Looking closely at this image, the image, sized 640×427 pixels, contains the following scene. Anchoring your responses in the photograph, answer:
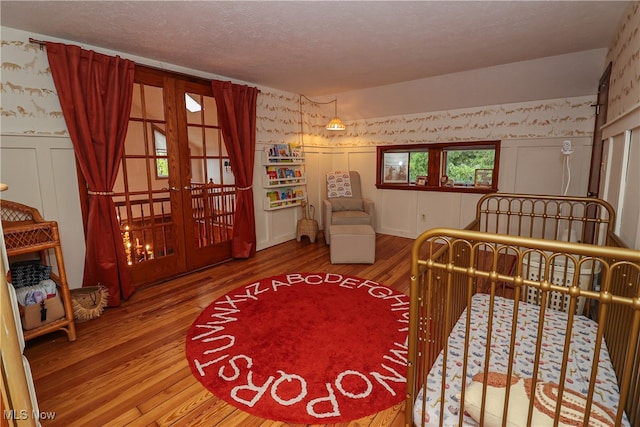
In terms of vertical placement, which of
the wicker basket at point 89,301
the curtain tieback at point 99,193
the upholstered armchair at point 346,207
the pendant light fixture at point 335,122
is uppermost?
the pendant light fixture at point 335,122

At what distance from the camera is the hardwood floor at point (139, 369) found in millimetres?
1561

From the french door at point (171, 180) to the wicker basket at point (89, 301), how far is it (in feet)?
1.62

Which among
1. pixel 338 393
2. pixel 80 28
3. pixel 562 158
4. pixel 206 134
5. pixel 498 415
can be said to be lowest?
pixel 338 393

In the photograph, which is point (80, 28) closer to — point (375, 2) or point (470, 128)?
point (375, 2)

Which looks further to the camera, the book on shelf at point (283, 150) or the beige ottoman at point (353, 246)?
the book on shelf at point (283, 150)

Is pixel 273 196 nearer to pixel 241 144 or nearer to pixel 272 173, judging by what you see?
pixel 272 173

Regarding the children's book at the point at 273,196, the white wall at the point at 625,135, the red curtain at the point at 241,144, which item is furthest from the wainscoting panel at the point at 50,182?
the white wall at the point at 625,135

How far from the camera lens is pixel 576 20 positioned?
236 cm

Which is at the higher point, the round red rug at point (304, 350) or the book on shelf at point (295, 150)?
the book on shelf at point (295, 150)

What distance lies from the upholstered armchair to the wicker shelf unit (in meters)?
2.82

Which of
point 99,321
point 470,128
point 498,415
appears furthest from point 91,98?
point 470,128

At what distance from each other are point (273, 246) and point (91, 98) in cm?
270

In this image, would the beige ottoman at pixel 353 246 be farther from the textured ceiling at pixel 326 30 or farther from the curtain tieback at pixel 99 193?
the curtain tieback at pixel 99 193

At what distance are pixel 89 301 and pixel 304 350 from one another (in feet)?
5.79
